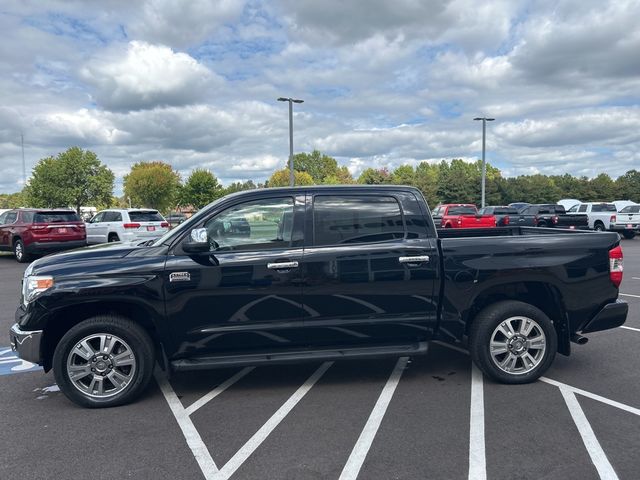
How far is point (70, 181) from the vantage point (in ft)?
175

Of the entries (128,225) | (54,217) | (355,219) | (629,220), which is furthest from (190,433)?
(629,220)

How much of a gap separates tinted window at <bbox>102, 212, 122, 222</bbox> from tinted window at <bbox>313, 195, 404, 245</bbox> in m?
15.3

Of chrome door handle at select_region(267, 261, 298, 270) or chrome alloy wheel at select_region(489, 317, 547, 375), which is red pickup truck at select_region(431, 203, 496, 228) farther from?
chrome door handle at select_region(267, 261, 298, 270)

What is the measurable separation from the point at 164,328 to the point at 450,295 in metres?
2.51

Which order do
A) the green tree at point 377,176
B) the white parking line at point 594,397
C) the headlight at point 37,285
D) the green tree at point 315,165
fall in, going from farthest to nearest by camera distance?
the green tree at point 315,165 → the green tree at point 377,176 → the headlight at point 37,285 → the white parking line at point 594,397

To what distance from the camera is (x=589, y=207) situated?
25.9 meters

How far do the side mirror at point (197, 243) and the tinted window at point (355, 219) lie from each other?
3.15 ft

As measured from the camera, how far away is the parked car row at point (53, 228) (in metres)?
15.9

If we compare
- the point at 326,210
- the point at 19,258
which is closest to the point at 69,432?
the point at 326,210

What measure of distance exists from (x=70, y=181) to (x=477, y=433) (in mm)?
57108

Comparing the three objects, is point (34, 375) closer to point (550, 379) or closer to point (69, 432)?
point (69, 432)

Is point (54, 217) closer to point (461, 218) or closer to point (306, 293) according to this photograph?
point (306, 293)

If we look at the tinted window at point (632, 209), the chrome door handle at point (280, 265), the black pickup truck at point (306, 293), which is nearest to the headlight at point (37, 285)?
the black pickup truck at point (306, 293)

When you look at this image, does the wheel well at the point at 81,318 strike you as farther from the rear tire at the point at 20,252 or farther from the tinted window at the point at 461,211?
the tinted window at the point at 461,211
